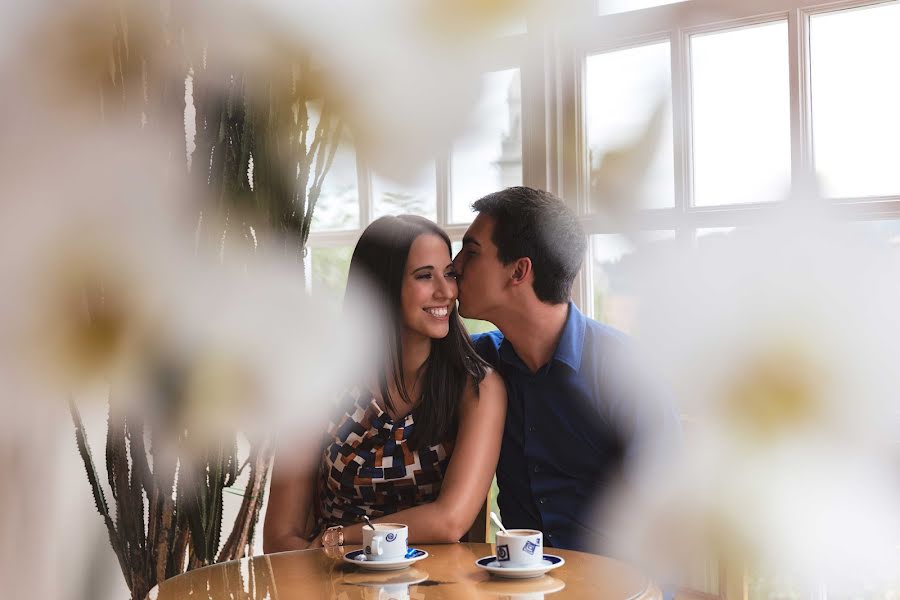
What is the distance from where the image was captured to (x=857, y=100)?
70.7 inches

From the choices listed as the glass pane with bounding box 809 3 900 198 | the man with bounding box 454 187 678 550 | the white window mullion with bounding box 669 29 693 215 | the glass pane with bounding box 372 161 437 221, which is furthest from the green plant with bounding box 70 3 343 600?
the glass pane with bounding box 809 3 900 198

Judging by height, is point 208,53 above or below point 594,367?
above

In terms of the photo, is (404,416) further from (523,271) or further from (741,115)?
(741,115)

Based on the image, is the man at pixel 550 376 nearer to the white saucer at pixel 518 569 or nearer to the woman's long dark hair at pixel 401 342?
the woman's long dark hair at pixel 401 342

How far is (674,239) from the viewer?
6.60ft

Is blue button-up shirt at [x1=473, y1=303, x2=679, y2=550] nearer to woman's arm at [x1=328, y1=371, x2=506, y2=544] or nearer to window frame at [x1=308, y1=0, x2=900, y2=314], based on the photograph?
woman's arm at [x1=328, y1=371, x2=506, y2=544]

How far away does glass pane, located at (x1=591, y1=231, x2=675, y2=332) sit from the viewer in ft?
6.75

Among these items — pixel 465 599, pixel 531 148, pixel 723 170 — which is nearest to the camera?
pixel 465 599

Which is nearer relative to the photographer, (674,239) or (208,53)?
(674,239)

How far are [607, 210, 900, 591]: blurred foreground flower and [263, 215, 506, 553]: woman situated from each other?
338 mm

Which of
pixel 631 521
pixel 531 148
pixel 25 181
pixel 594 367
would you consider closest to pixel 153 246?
pixel 25 181

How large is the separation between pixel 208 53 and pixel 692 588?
5.36 ft

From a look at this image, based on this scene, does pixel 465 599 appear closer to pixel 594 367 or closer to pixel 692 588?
pixel 594 367

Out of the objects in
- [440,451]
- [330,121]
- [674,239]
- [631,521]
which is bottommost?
[631,521]
